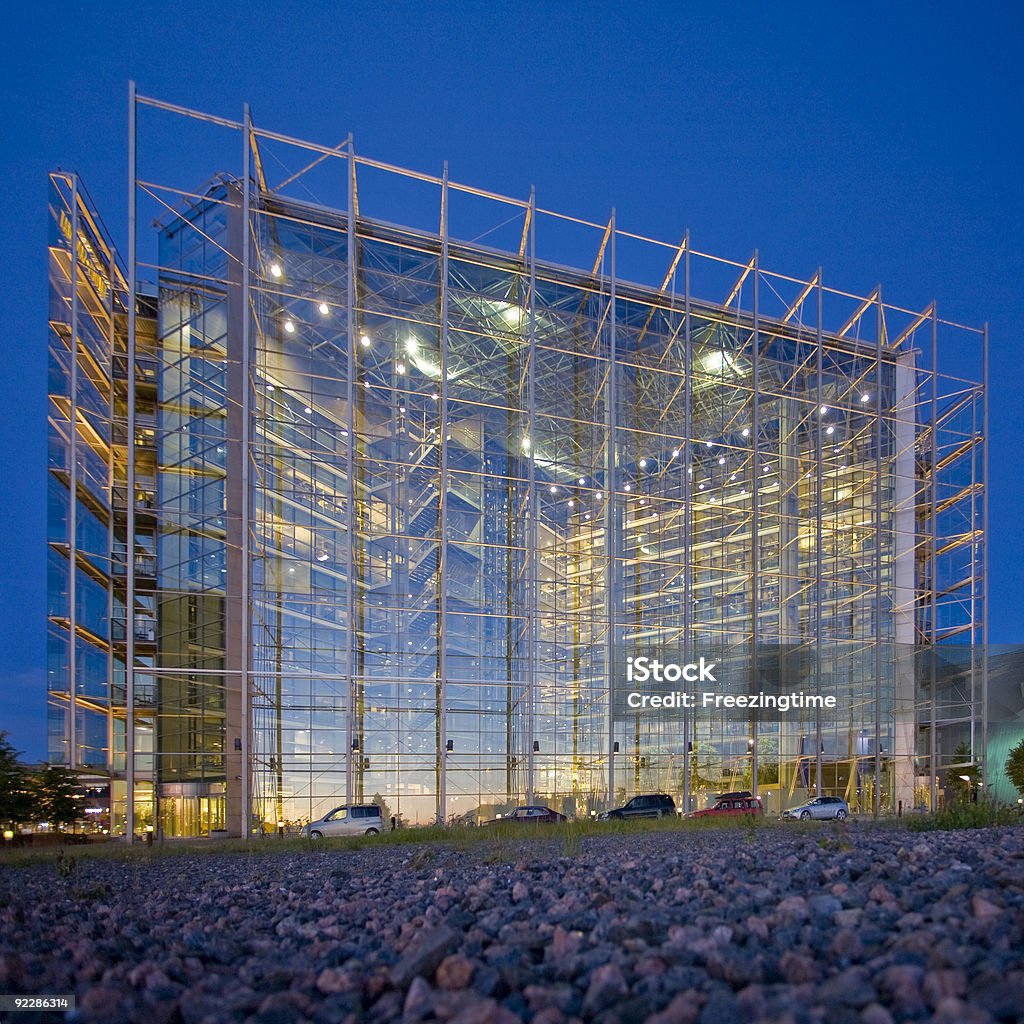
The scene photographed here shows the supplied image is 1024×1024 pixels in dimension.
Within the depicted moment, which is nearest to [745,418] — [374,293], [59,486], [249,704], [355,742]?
[374,293]

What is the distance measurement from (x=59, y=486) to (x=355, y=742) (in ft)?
38.1

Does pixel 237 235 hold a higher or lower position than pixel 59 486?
higher

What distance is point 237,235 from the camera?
935 inches

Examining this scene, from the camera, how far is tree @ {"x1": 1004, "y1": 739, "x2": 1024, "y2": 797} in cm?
2647

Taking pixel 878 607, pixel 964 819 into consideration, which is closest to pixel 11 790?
pixel 964 819

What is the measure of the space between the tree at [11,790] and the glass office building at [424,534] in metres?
3.75

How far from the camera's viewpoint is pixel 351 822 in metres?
19.8

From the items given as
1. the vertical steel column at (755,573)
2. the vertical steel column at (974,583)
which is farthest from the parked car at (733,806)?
the vertical steel column at (974,583)

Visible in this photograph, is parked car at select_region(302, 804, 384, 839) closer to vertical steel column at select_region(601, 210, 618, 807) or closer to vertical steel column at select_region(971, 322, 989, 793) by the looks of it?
vertical steel column at select_region(601, 210, 618, 807)

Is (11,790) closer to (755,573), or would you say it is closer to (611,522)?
(611,522)

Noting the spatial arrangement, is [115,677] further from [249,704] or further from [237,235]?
[237,235]

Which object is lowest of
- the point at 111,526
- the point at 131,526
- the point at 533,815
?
the point at 533,815

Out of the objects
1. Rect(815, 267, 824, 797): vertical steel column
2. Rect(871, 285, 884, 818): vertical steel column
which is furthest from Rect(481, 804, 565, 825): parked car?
Rect(871, 285, 884, 818): vertical steel column

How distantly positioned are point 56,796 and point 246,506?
8.40 metres
